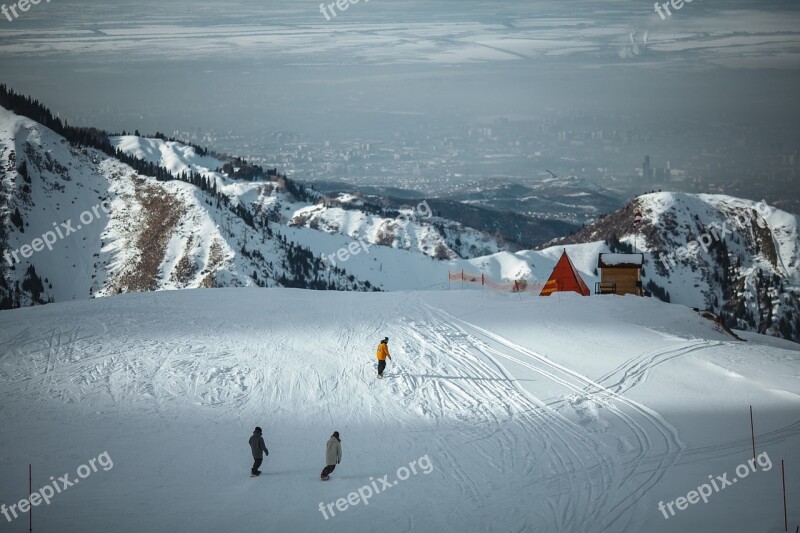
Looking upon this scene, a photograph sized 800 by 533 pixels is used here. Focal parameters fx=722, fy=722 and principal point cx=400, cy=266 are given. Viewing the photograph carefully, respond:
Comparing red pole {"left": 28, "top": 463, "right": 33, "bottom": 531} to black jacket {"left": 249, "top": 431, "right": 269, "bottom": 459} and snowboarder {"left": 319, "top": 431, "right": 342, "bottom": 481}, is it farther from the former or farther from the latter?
snowboarder {"left": 319, "top": 431, "right": 342, "bottom": 481}

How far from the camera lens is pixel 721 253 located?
544 feet

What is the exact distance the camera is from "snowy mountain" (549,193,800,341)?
144 metres

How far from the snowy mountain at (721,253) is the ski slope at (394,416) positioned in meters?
119

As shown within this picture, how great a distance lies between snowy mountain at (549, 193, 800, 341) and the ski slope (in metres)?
119

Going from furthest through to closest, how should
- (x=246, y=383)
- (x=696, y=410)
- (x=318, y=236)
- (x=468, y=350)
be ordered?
1. (x=318, y=236)
2. (x=468, y=350)
3. (x=246, y=383)
4. (x=696, y=410)

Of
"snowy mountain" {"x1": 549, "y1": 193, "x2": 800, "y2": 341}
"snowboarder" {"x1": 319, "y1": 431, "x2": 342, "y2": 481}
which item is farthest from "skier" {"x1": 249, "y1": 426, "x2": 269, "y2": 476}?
"snowy mountain" {"x1": 549, "y1": 193, "x2": 800, "y2": 341}

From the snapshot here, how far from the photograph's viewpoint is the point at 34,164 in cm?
14450

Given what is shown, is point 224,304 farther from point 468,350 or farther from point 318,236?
point 318,236

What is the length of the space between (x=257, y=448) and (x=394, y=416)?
5802mm

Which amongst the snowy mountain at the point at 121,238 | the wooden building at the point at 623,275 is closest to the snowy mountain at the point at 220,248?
the snowy mountain at the point at 121,238

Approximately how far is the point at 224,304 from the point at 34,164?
415 feet

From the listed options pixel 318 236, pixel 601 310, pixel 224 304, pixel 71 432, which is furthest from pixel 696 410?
pixel 318 236

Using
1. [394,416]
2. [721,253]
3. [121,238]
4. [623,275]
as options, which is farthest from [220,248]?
[721,253]

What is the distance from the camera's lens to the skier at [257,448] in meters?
18.0
